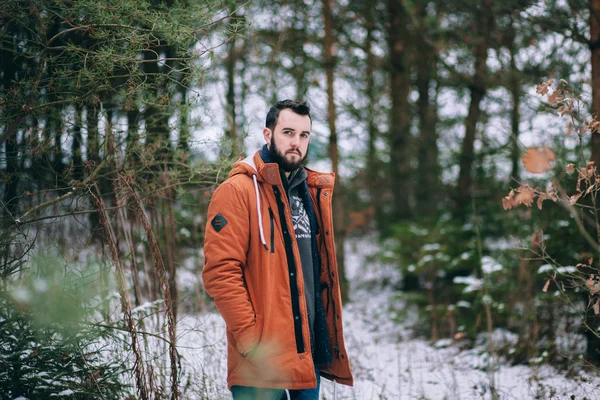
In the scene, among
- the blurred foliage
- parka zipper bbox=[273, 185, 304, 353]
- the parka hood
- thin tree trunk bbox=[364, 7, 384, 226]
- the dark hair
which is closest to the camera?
parka zipper bbox=[273, 185, 304, 353]

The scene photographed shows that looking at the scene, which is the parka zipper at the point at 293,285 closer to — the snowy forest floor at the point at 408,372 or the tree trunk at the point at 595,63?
the snowy forest floor at the point at 408,372

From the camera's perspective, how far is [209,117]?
413cm

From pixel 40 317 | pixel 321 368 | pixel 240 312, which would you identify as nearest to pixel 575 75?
pixel 321 368

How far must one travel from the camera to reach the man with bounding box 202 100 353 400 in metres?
2.35

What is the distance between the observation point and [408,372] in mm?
4922

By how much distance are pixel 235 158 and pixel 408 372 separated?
2834 millimetres

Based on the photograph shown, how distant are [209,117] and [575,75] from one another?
5.17 metres

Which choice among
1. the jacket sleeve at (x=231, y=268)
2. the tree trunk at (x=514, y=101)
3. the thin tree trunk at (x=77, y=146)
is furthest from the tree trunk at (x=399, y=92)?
the jacket sleeve at (x=231, y=268)

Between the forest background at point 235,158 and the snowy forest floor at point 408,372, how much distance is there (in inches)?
9.9

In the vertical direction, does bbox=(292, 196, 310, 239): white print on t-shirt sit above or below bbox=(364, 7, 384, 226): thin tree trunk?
below

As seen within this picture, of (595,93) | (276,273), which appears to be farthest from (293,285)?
(595,93)

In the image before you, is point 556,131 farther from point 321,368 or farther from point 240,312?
point 240,312

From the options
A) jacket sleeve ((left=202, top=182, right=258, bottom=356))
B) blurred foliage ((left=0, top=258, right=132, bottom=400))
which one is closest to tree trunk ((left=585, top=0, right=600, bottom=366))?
jacket sleeve ((left=202, top=182, right=258, bottom=356))

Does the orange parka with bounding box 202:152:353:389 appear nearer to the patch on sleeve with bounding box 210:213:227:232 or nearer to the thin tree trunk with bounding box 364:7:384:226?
the patch on sleeve with bounding box 210:213:227:232
